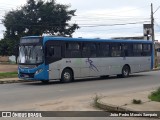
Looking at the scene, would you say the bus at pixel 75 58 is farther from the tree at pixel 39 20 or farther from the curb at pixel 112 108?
the tree at pixel 39 20

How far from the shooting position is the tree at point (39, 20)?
5550 cm

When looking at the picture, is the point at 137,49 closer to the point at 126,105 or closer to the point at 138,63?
the point at 138,63

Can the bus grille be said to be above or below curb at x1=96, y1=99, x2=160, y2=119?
above

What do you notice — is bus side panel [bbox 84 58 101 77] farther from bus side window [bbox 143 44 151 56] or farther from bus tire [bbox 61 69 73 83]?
bus side window [bbox 143 44 151 56]

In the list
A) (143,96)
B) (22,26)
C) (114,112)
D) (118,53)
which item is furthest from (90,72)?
(22,26)

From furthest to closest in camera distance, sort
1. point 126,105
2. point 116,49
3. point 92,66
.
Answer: point 116,49 < point 92,66 < point 126,105

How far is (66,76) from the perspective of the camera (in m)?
23.0

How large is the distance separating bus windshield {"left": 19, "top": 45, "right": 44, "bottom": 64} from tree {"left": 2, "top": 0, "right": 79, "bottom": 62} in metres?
32.6

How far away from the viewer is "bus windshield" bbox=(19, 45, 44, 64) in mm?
21703

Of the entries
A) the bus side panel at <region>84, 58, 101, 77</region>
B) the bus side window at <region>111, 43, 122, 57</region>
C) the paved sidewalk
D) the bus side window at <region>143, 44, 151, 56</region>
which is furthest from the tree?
the paved sidewalk

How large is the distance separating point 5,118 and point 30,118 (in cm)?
65

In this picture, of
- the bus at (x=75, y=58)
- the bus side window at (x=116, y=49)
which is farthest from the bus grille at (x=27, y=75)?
the bus side window at (x=116, y=49)

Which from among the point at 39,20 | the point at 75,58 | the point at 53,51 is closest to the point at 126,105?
the point at 53,51

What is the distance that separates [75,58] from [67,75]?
3.88 ft
